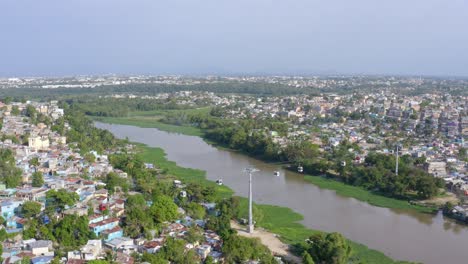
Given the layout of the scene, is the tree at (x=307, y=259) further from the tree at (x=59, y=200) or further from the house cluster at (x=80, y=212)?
the tree at (x=59, y=200)

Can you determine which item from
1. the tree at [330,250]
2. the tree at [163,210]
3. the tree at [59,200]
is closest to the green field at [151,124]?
the tree at [163,210]

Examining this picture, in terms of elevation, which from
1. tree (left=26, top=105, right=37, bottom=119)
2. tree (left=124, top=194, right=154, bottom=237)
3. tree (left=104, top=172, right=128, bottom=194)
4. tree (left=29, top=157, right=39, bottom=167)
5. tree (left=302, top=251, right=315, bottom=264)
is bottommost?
tree (left=302, top=251, right=315, bottom=264)

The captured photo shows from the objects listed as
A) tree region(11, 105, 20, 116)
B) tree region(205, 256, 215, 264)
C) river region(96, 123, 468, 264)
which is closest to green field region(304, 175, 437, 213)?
river region(96, 123, 468, 264)

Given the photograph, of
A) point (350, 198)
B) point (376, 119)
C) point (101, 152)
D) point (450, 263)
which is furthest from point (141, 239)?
point (376, 119)

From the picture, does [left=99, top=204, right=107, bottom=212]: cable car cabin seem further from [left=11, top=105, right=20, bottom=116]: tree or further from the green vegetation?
[left=11, top=105, right=20, bottom=116]: tree

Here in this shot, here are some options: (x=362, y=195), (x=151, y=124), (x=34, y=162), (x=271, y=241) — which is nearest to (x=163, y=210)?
(x=271, y=241)

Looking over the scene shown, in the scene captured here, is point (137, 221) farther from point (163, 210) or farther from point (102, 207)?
point (102, 207)

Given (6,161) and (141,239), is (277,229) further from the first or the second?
(6,161)
